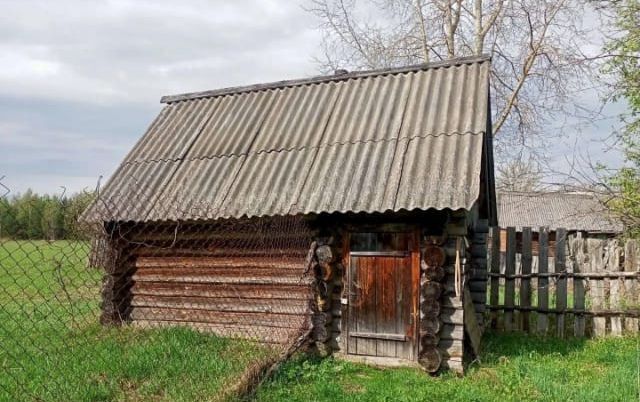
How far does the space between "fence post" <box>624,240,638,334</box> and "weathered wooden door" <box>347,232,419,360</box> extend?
442 cm

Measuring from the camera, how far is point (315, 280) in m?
7.48

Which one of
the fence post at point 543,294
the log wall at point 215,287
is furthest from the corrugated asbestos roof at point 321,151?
the fence post at point 543,294

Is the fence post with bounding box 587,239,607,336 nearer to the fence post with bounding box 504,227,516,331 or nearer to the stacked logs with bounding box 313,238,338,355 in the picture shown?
the fence post with bounding box 504,227,516,331

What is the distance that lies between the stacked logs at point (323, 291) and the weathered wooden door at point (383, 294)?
0.95 ft

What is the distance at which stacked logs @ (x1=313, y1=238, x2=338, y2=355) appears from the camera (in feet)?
24.4

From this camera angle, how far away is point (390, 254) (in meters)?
7.25

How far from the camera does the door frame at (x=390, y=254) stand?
7035 millimetres

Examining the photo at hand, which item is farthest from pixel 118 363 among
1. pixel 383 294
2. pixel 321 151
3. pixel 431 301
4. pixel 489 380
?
pixel 489 380

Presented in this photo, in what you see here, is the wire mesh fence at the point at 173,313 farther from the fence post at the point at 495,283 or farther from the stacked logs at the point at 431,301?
the fence post at the point at 495,283

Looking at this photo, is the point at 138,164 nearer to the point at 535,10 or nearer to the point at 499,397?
the point at 499,397

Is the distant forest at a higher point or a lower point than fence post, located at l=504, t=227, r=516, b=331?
higher

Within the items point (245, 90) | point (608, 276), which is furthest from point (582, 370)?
point (245, 90)

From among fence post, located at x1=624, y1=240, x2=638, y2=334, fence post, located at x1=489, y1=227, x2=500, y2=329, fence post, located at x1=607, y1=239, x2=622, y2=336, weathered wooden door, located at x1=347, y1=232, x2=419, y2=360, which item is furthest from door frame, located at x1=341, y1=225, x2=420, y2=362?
fence post, located at x1=624, y1=240, x2=638, y2=334

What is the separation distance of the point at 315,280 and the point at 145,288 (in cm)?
311
